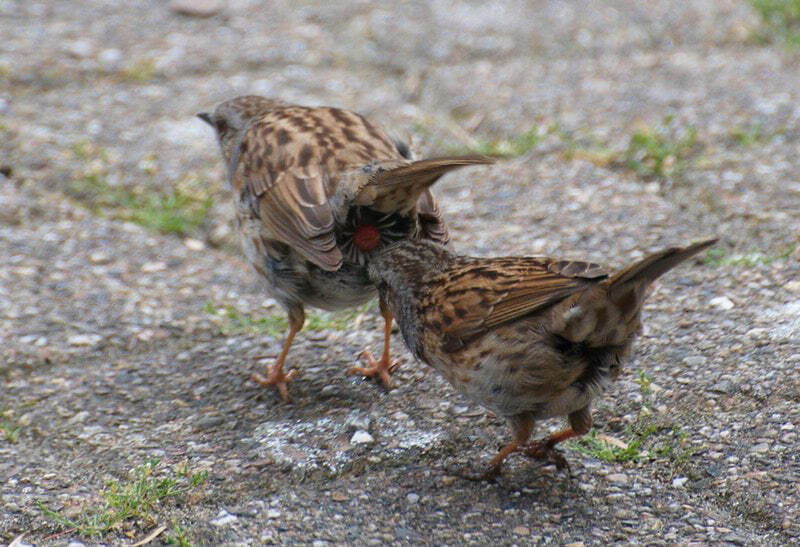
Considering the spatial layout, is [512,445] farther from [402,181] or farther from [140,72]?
[140,72]

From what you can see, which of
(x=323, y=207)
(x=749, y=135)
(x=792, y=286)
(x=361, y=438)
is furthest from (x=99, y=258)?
(x=749, y=135)

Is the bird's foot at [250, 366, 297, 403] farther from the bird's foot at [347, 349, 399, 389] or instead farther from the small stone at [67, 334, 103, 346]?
the small stone at [67, 334, 103, 346]

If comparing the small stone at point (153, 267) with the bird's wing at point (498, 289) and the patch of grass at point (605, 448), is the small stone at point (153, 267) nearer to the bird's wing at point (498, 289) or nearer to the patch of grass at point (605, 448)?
the bird's wing at point (498, 289)

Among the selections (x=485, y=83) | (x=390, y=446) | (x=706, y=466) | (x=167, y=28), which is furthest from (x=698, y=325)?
(x=167, y=28)

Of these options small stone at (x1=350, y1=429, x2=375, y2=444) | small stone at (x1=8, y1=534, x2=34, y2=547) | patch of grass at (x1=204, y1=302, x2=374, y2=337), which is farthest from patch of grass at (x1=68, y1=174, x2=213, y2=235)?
small stone at (x1=8, y1=534, x2=34, y2=547)

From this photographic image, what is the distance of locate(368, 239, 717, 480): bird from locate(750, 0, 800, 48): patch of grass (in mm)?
4045

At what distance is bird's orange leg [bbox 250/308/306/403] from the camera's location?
4.45m

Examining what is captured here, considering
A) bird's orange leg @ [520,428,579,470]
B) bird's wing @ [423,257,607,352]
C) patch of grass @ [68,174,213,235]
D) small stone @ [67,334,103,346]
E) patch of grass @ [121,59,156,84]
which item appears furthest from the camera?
patch of grass @ [121,59,156,84]

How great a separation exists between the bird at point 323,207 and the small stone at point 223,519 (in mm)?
992

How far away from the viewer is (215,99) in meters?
6.72

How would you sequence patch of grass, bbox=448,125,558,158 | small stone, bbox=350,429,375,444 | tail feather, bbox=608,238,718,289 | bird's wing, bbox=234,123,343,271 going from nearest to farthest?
tail feather, bbox=608,238,718,289 < small stone, bbox=350,429,375,444 < bird's wing, bbox=234,123,343,271 < patch of grass, bbox=448,125,558,158

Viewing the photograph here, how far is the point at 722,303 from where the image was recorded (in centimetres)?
451

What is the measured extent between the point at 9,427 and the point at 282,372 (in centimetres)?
105

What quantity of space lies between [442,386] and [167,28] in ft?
13.8
